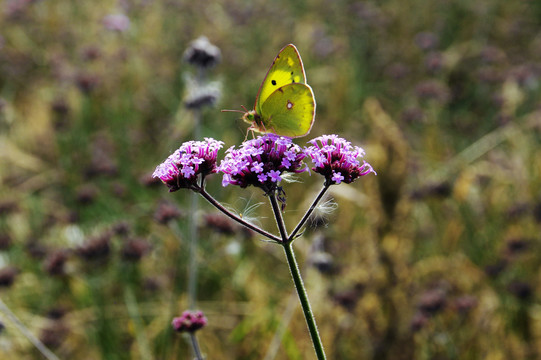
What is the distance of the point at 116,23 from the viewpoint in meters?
7.98

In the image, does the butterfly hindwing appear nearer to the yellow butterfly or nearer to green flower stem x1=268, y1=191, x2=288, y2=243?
the yellow butterfly

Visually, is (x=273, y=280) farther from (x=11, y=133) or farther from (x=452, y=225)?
(x=11, y=133)

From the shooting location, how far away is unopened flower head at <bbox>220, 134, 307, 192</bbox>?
5.34ft

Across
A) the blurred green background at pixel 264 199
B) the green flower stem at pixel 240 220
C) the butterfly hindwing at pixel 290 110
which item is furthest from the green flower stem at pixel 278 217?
the butterfly hindwing at pixel 290 110

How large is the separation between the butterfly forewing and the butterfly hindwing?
0.04m

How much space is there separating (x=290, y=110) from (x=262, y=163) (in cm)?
46

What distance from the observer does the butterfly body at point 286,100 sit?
1.95 m

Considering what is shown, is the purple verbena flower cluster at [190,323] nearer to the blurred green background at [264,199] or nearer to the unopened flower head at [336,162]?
the blurred green background at [264,199]

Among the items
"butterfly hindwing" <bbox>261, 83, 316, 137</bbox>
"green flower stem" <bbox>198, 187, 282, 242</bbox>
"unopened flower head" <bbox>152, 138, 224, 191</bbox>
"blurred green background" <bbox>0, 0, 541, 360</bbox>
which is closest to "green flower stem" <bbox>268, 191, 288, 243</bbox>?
"green flower stem" <bbox>198, 187, 282, 242</bbox>

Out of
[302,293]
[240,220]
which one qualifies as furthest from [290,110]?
[302,293]

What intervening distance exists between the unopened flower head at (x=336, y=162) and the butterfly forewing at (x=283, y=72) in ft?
1.15

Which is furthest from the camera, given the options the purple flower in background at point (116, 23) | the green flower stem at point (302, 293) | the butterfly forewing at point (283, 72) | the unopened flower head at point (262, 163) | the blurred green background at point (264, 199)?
the purple flower in background at point (116, 23)

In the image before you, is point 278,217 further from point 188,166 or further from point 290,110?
point 290,110

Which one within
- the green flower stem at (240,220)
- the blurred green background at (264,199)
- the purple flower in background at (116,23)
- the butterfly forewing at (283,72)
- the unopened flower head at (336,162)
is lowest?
the green flower stem at (240,220)
